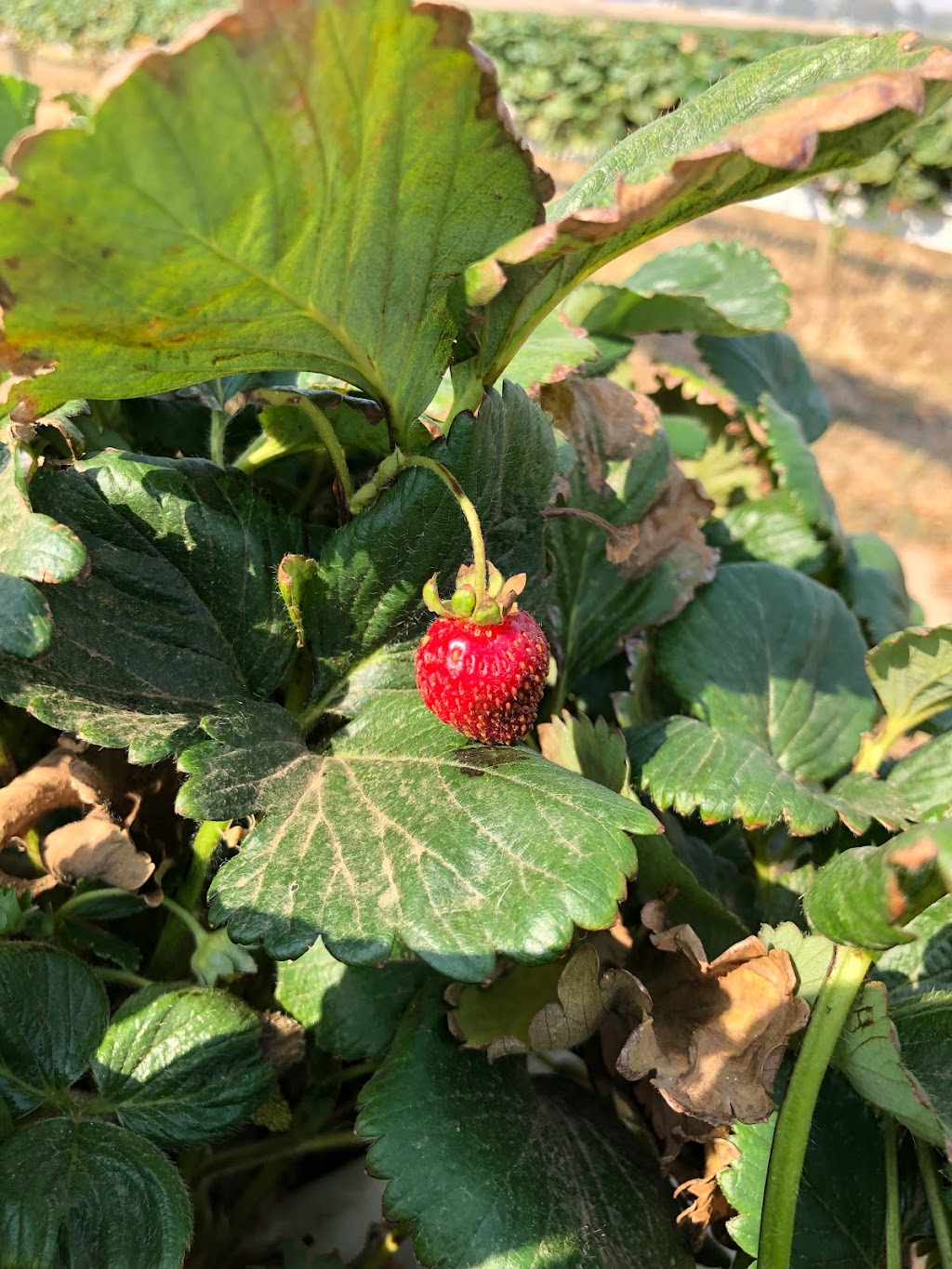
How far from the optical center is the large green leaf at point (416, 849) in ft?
1.47

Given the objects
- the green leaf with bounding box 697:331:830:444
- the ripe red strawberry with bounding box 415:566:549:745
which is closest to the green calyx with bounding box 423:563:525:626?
the ripe red strawberry with bounding box 415:566:549:745

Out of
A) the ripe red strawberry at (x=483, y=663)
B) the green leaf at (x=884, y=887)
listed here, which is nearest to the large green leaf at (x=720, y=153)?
the ripe red strawberry at (x=483, y=663)

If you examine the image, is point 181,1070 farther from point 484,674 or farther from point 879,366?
point 879,366

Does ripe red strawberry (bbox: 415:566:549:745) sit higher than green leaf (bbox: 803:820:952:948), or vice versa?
ripe red strawberry (bbox: 415:566:549:745)

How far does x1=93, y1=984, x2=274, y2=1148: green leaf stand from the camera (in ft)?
1.73

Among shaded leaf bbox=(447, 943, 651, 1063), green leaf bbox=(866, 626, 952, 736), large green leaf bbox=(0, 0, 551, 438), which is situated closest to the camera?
large green leaf bbox=(0, 0, 551, 438)

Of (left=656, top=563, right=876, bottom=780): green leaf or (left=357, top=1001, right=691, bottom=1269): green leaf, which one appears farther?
(left=656, top=563, right=876, bottom=780): green leaf

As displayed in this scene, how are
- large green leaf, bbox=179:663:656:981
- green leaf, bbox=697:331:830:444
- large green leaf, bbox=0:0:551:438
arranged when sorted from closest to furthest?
large green leaf, bbox=0:0:551:438
large green leaf, bbox=179:663:656:981
green leaf, bbox=697:331:830:444

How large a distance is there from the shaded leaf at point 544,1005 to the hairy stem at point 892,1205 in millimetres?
141

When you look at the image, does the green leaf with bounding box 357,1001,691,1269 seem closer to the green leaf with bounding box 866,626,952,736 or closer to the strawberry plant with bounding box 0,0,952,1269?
the strawberry plant with bounding box 0,0,952,1269

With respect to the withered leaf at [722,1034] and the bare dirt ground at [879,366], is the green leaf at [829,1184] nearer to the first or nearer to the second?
the withered leaf at [722,1034]

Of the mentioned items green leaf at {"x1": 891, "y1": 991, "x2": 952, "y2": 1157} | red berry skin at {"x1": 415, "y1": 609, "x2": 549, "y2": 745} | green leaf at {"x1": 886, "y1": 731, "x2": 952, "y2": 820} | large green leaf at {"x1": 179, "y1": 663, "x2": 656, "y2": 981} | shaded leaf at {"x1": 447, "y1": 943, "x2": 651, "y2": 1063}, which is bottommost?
green leaf at {"x1": 891, "y1": 991, "x2": 952, "y2": 1157}

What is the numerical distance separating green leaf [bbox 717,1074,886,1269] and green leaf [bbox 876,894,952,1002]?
7cm

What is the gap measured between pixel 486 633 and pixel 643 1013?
207 millimetres
